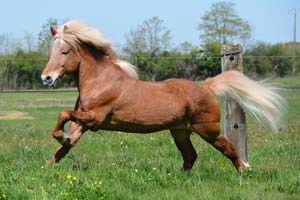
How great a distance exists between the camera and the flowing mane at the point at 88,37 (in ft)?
22.7

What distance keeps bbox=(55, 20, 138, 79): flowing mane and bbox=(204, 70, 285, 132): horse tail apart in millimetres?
1232

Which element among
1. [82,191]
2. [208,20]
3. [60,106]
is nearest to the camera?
[82,191]

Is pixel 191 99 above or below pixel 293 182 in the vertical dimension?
above

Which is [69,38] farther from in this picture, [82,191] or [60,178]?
[82,191]

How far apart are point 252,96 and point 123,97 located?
1912 millimetres

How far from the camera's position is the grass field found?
533cm

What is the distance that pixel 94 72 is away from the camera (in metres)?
6.97

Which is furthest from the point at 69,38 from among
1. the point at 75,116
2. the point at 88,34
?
the point at 75,116

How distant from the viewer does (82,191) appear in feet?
16.5

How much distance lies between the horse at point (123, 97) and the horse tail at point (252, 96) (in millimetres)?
14

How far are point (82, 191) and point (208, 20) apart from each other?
5281 cm

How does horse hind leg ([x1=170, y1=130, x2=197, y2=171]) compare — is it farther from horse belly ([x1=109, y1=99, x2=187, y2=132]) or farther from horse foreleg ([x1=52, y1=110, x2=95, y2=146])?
horse foreleg ([x1=52, y1=110, x2=95, y2=146])

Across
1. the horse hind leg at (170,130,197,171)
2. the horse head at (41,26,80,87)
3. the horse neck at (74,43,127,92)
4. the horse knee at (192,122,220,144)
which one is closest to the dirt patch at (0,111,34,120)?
the horse hind leg at (170,130,197,171)

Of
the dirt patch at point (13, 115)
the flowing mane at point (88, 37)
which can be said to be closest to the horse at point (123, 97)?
the flowing mane at point (88, 37)
